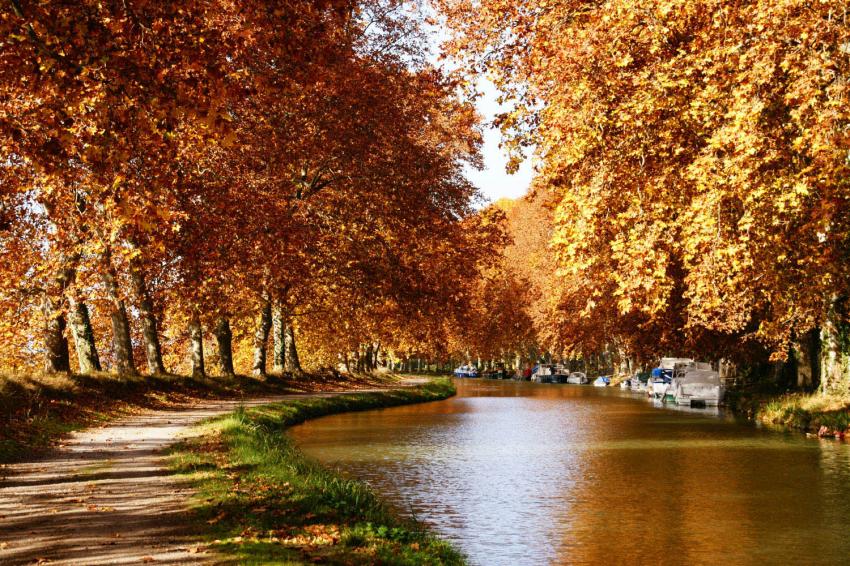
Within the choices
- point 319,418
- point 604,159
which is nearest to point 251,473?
point 604,159

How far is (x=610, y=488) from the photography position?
56.7 ft

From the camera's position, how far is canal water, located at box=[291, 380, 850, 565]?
1235 centimetres

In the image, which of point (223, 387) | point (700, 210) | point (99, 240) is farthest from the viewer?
point (223, 387)

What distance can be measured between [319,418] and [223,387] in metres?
4.64

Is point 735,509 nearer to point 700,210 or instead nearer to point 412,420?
point 700,210

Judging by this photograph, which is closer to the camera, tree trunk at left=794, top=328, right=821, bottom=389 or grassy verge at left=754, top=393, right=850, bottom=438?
grassy verge at left=754, top=393, right=850, bottom=438

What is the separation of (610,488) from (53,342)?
16.9 metres

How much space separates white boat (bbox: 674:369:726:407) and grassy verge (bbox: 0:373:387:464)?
21.1 metres

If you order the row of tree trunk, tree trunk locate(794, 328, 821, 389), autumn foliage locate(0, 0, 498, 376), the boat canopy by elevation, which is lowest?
the boat canopy

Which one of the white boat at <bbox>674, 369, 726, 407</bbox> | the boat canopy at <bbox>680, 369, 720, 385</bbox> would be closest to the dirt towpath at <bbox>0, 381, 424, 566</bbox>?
the white boat at <bbox>674, 369, 726, 407</bbox>

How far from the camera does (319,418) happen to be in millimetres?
33594

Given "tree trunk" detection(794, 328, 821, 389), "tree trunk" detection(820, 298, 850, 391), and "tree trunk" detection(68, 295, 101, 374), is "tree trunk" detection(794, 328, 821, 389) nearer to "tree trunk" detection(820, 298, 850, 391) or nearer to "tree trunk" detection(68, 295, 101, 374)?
"tree trunk" detection(820, 298, 850, 391)

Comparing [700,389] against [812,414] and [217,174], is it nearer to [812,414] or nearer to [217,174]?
[812,414]

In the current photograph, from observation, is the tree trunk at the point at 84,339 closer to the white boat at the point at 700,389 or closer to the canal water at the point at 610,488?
the canal water at the point at 610,488
